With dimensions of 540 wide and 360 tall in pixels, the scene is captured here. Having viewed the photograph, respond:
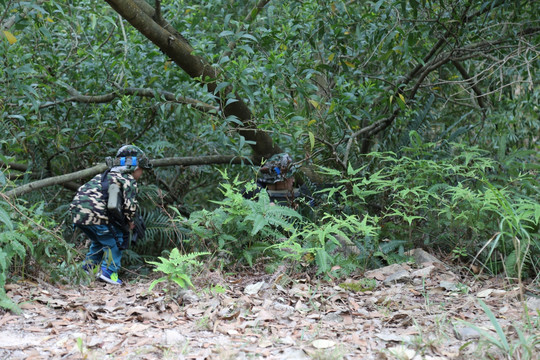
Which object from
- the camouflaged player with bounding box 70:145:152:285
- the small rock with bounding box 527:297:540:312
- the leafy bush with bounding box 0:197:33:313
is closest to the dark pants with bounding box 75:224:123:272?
→ the camouflaged player with bounding box 70:145:152:285

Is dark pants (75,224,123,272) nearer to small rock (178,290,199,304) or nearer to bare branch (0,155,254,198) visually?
bare branch (0,155,254,198)

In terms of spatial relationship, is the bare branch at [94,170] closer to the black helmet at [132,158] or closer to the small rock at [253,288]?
the black helmet at [132,158]

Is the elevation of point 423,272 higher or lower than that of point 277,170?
lower

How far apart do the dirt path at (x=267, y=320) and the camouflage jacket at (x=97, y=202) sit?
5.12 ft

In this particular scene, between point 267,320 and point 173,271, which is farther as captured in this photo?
point 173,271

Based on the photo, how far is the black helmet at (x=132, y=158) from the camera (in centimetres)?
560

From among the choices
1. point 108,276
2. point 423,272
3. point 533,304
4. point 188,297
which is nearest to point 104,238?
point 108,276

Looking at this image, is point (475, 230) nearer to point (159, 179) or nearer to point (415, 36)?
point (415, 36)

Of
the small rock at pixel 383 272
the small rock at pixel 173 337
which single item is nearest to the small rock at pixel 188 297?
the small rock at pixel 173 337

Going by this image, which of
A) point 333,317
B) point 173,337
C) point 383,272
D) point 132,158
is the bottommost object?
point 383,272

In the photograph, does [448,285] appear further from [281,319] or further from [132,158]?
[132,158]

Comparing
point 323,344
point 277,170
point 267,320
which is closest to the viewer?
point 323,344

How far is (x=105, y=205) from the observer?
5.45 m

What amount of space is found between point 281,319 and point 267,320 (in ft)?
0.28
